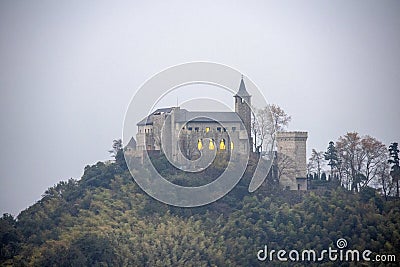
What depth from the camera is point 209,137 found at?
173ft

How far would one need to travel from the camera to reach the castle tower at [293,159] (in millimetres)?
51188

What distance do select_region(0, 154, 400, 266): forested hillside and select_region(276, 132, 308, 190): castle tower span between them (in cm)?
53

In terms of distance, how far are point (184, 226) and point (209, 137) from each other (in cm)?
588

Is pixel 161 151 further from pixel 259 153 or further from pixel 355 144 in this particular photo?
pixel 355 144

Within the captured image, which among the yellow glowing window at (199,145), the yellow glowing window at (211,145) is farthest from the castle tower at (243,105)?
the yellow glowing window at (199,145)

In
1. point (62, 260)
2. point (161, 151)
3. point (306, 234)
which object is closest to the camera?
point (62, 260)

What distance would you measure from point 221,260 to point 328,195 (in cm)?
676

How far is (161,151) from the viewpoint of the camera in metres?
51.7

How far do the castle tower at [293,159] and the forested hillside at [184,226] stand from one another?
20.7 inches

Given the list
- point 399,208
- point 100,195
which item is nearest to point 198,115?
point 100,195
